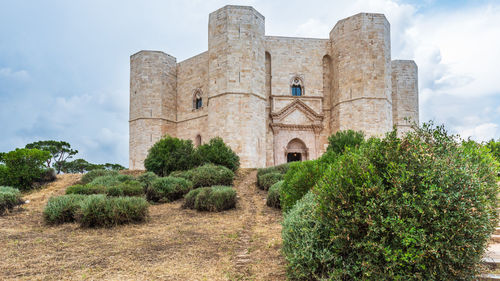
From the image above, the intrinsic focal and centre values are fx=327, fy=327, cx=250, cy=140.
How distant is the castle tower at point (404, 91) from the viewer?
24.3 m

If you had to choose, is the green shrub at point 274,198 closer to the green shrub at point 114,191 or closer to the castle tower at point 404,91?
the green shrub at point 114,191

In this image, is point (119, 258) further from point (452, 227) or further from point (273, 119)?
point (273, 119)

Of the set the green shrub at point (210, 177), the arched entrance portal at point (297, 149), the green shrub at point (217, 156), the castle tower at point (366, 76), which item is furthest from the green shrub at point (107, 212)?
the castle tower at point (366, 76)

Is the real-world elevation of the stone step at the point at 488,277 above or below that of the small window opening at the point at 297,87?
below

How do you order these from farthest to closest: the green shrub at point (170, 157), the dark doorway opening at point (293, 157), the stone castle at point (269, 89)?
the dark doorway opening at point (293, 157) < the stone castle at point (269, 89) < the green shrub at point (170, 157)

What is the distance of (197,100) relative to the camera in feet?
77.9

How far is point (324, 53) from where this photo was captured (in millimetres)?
22375

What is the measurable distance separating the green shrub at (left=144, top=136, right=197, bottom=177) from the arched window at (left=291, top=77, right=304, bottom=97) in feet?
30.7

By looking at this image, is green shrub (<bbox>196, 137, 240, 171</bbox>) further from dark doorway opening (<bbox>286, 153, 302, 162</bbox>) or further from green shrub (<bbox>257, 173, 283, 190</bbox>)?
dark doorway opening (<bbox>286, 153, 302, 162</bbox>)

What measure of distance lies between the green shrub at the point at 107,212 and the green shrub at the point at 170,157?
7892 mm

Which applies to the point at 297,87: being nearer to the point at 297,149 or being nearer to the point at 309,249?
the point at 297,149

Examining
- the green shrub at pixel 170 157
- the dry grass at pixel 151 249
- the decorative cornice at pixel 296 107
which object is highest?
the decorative cornice at pixel 296 107

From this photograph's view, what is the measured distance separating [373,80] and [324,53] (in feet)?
13.5

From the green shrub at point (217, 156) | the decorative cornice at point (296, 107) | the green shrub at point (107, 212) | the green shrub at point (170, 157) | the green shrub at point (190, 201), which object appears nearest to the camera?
the green shrub at point (107, 212)
